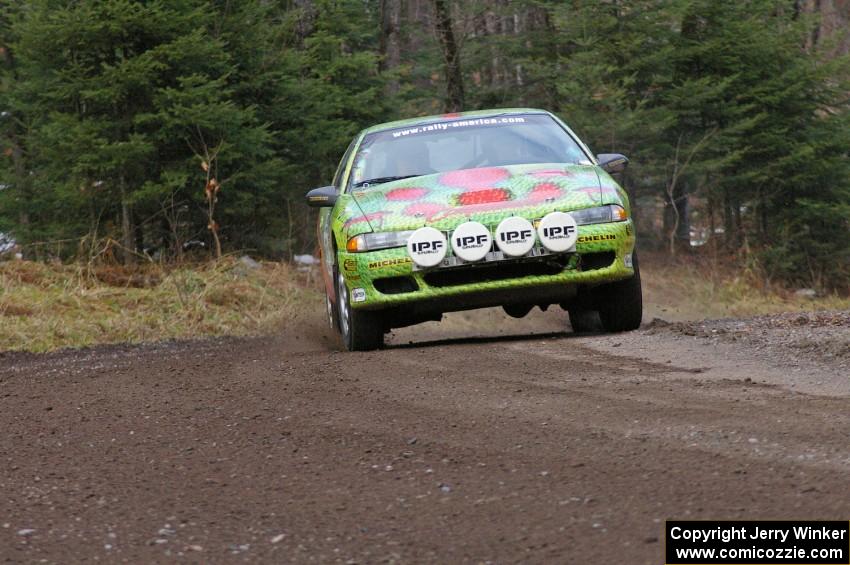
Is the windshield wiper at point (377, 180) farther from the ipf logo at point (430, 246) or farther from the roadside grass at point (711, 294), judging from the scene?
the roadside grass at point (711, 294)

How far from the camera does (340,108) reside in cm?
2048

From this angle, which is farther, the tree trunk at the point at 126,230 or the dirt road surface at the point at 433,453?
the tree trunk at the point at 126,230

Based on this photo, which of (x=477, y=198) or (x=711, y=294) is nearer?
(x=477, y=198)

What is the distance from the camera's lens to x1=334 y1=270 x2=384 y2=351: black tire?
8.35m

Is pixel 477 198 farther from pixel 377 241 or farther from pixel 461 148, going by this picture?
pixel 461 148

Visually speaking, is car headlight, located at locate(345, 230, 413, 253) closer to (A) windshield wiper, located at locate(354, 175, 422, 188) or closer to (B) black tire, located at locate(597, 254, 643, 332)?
(A) windshield wiper, located at locate(354, 175, 422, 188)

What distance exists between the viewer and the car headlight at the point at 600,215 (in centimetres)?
797

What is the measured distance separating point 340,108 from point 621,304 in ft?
41.4

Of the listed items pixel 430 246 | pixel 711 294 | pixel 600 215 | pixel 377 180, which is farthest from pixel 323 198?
pixel 711 294

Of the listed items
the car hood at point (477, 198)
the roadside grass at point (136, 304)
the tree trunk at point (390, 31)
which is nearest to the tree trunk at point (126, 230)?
the roadside grass at point (136, 304)

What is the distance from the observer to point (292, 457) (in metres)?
4.72

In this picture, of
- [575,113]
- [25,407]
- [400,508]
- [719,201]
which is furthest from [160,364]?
[719,201]

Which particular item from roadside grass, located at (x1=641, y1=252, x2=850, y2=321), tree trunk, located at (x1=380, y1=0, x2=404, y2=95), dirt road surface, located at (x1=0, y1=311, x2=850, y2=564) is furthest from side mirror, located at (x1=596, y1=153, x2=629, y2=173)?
tree trunk, located at (x1=380, y1=0, x2=404, y2=95)

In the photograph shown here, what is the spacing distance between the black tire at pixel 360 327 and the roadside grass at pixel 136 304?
12.0 feet
